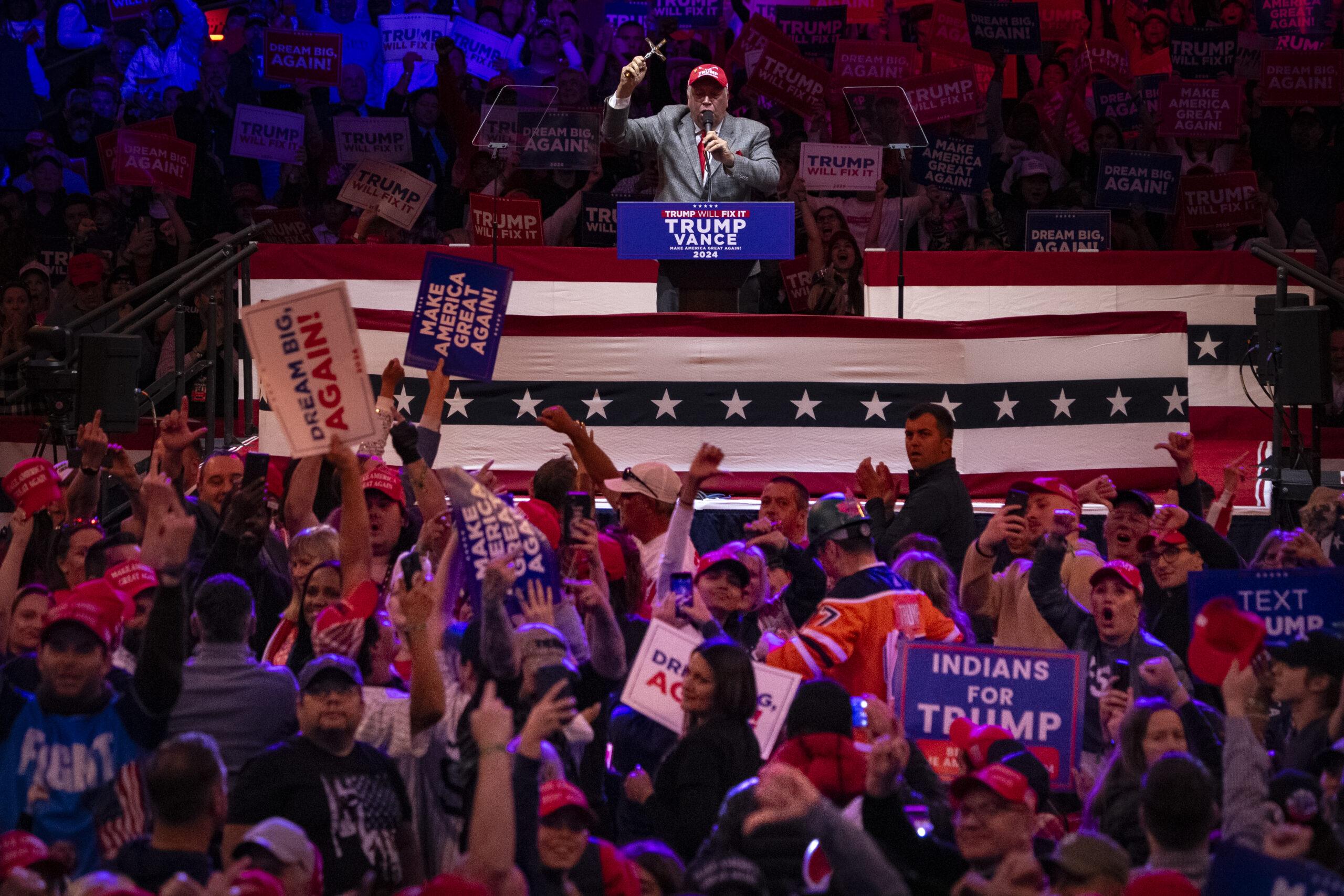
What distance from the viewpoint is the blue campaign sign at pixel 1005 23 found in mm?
13094

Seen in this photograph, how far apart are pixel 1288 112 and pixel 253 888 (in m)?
11.0

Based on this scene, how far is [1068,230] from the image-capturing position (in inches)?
427

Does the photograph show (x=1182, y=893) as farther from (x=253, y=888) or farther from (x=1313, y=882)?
(x=253, y=888)

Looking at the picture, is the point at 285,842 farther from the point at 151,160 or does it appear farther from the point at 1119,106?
the point at 1119,106

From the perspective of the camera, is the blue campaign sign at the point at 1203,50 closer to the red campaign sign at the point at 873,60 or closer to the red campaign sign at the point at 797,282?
the red campaign sign at the point at 873,60

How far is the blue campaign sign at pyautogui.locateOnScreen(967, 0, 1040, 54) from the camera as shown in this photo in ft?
43.0

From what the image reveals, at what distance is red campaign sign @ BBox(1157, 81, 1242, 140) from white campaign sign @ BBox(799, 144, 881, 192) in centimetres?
285

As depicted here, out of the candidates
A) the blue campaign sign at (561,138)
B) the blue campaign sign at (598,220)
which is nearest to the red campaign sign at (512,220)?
the blue campaign sign at (598,220)

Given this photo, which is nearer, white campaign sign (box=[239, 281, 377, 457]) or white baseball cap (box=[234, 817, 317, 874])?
white baseball cap (box=[234, 817, 317, 874])

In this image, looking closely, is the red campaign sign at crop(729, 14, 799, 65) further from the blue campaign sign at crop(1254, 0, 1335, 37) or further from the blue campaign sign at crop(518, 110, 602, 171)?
the blue campaign sign at crop(1254, 0, 1335, 37)

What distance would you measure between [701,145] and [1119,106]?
534cm

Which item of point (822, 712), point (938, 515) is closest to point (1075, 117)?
point (938, 515)

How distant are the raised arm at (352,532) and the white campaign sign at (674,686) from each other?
1124 millimetres

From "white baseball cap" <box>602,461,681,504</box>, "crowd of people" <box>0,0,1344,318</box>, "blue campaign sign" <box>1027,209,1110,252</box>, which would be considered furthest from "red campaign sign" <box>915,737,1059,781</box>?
"blue campaign sign" <box>1027,209,1110,252</box>
